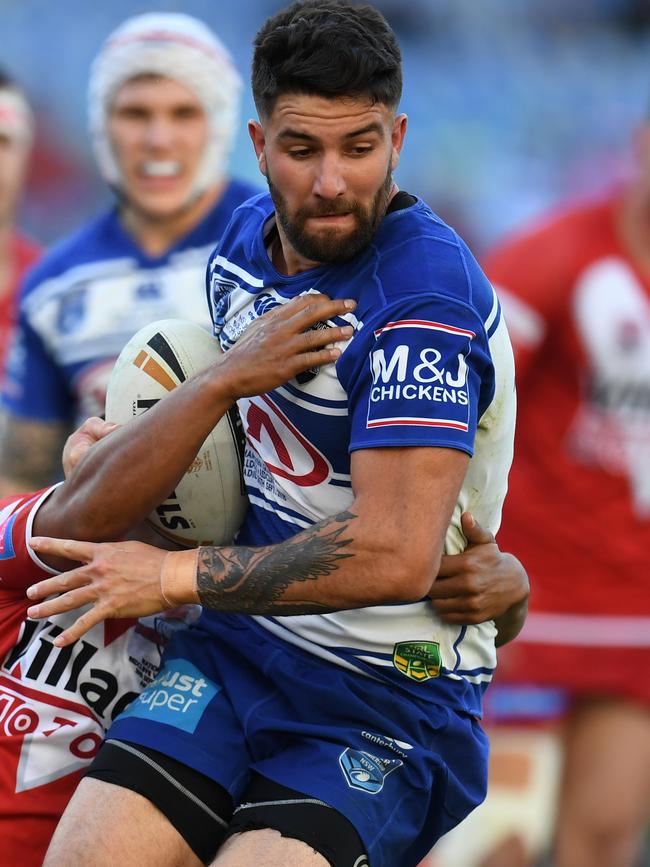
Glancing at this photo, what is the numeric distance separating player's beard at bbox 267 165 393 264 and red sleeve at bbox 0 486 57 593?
0.85 metres

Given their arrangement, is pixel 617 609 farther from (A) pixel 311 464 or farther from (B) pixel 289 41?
(B) pixel 289 41

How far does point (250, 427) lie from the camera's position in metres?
3.66

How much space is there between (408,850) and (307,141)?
62.6 inches

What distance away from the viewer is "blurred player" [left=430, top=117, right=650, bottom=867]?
20.9 ft

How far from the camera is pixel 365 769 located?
3342 mm

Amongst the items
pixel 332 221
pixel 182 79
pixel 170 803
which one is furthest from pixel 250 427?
pixel 182 79

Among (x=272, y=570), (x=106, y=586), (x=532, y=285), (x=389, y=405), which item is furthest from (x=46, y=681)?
(x=532, y=285)

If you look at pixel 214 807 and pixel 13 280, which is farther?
pixel 13 280

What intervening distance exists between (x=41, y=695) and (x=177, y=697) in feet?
1.24

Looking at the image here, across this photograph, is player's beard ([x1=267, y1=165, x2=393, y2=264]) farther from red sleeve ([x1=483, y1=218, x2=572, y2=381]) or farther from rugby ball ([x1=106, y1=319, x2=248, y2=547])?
red sleeve ([x1=483, y1=218, x2=572, y2=381])

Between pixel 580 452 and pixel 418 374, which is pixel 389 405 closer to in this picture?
pixel 418 374

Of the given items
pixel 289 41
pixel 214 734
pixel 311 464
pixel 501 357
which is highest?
pixel 289 41

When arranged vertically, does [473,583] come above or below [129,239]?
below

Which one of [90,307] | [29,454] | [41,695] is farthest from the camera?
[29,454]
